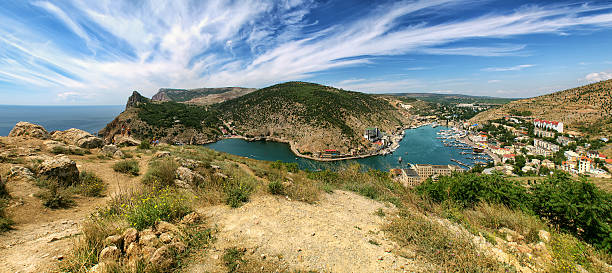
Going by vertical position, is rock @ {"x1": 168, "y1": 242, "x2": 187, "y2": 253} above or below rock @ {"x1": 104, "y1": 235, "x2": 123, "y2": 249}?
below

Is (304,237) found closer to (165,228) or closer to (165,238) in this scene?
(165,238)

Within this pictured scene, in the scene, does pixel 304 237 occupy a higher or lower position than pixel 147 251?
lower

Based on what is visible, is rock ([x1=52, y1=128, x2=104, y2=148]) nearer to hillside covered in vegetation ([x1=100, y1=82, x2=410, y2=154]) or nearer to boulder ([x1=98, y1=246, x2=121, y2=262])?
boulder ([x1=98, y1=246, x2=121, y2=262])

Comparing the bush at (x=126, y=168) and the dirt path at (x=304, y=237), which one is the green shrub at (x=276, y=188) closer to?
the dirt path at (x=304, y=237)

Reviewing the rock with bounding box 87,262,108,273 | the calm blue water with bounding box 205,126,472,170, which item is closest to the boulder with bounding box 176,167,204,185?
the rock with bounding box 87,262,108,273

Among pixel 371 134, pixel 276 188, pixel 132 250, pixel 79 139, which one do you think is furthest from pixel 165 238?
pixel 371 134

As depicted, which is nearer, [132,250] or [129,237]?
[132,250]
